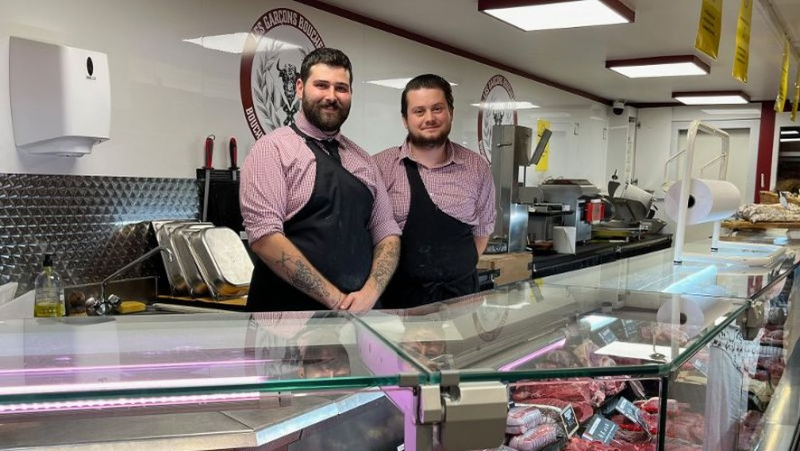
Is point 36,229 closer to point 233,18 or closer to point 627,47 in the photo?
point 233,18

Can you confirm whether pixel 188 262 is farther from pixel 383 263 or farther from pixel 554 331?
pixel 554 331

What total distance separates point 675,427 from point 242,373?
3.37 feet

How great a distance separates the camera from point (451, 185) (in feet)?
8.45

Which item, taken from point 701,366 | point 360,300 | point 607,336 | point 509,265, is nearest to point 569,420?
point 701,366

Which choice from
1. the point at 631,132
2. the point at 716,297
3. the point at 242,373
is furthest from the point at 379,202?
the point at 631,132

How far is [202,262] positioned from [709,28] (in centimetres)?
268

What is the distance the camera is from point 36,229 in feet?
9.78

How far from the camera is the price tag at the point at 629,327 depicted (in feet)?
4.11

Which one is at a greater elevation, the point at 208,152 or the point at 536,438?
the point at 208,152

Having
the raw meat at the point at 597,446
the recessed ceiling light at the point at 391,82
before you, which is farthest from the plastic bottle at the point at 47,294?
the recessed ceiling light at the point at 391,82

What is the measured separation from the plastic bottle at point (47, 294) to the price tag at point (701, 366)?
2597 mm

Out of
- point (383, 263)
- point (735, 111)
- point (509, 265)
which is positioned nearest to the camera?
point (383, 263)

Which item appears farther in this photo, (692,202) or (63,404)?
(692,202)

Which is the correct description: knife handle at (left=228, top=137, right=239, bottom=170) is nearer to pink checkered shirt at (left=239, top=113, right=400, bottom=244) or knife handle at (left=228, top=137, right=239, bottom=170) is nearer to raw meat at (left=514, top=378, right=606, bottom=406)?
pink checkered shirt at (left=239, top=113, right=400, bottom=244)
